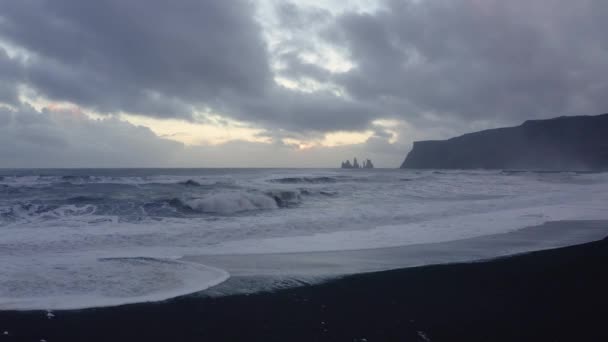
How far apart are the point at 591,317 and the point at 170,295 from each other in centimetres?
520

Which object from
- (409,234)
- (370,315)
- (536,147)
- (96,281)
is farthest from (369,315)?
(536,147)

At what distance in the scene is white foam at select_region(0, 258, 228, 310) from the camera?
5.21 m

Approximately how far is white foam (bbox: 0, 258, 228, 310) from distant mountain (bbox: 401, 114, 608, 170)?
104m

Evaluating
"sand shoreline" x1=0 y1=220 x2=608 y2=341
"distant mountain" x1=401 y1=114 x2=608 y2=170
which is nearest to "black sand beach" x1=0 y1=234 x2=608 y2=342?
"sand shoreline" x1=0 y1=220 x2=608 y2=341

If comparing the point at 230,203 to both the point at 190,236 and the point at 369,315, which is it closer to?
the point at 190,236

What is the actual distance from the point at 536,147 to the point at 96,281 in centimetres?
12400

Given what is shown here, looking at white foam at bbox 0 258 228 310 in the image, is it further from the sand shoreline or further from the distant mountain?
the distant mountain

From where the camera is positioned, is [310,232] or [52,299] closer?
[52,299]

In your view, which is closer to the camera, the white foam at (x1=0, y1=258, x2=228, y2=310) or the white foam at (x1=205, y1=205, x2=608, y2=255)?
the white foam at (x1=0, y1=258, x2=228, y2=310)

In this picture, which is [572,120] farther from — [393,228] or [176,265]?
[176,265]

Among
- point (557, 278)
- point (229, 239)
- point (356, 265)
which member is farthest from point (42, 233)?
point (557, 278)

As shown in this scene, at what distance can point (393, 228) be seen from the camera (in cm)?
1154

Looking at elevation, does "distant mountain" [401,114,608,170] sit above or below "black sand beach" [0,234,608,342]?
above

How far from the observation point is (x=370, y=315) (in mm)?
4613
